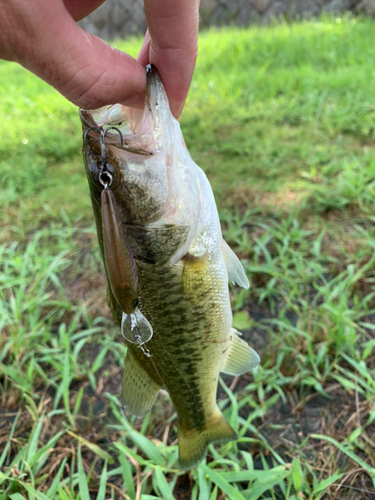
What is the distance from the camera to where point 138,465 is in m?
1.84

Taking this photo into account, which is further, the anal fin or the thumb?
the anal fin

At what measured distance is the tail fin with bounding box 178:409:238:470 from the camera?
159 centimetres

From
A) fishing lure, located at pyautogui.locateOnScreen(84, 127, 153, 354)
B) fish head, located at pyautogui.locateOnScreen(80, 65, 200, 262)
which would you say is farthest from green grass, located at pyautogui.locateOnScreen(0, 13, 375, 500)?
fish head, located at pyautogui.locateOnScreen(80, 65, 200, 262)

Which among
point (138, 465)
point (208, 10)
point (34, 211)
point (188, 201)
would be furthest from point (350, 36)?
point (138, 465)

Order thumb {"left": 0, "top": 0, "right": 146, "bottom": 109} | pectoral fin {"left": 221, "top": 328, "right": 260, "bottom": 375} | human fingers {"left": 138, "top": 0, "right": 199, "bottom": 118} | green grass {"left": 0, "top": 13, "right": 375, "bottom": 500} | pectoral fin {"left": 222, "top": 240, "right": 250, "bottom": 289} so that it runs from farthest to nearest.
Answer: green grass {"left": 0, "top": 13, "right": 375, "bottom": 500}, pectoral fin {"left": 221, "top": 328, "right": 260, "bottom": 375}, pectoral fin {"left": 222, "top": 240, "right": 250, "bottom": 289}, human fingers {"left": 138, "top": 0, "right": 199, "bottom": 118}, thumb {"left": 0, "top": 0, "right": 146, "bottom": 109}

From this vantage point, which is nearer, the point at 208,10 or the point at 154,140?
the point at 154,140

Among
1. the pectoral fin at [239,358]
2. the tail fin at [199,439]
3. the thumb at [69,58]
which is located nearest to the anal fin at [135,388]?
the tail fin at [199,439]

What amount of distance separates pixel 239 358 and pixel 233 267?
47 centimetres

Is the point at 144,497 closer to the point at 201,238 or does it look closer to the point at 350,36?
the point at 201,238

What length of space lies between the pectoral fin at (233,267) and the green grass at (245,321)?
0.90 metres

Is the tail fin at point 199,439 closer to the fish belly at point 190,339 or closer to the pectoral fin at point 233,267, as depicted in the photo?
the fish belly at point 190,339

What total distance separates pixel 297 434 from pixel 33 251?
9.02 feet

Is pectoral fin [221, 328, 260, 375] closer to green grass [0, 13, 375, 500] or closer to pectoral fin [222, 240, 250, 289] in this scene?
pectoral fin [222, 240, 250, 289]

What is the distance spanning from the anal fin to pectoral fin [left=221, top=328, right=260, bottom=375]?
1.26 feet
